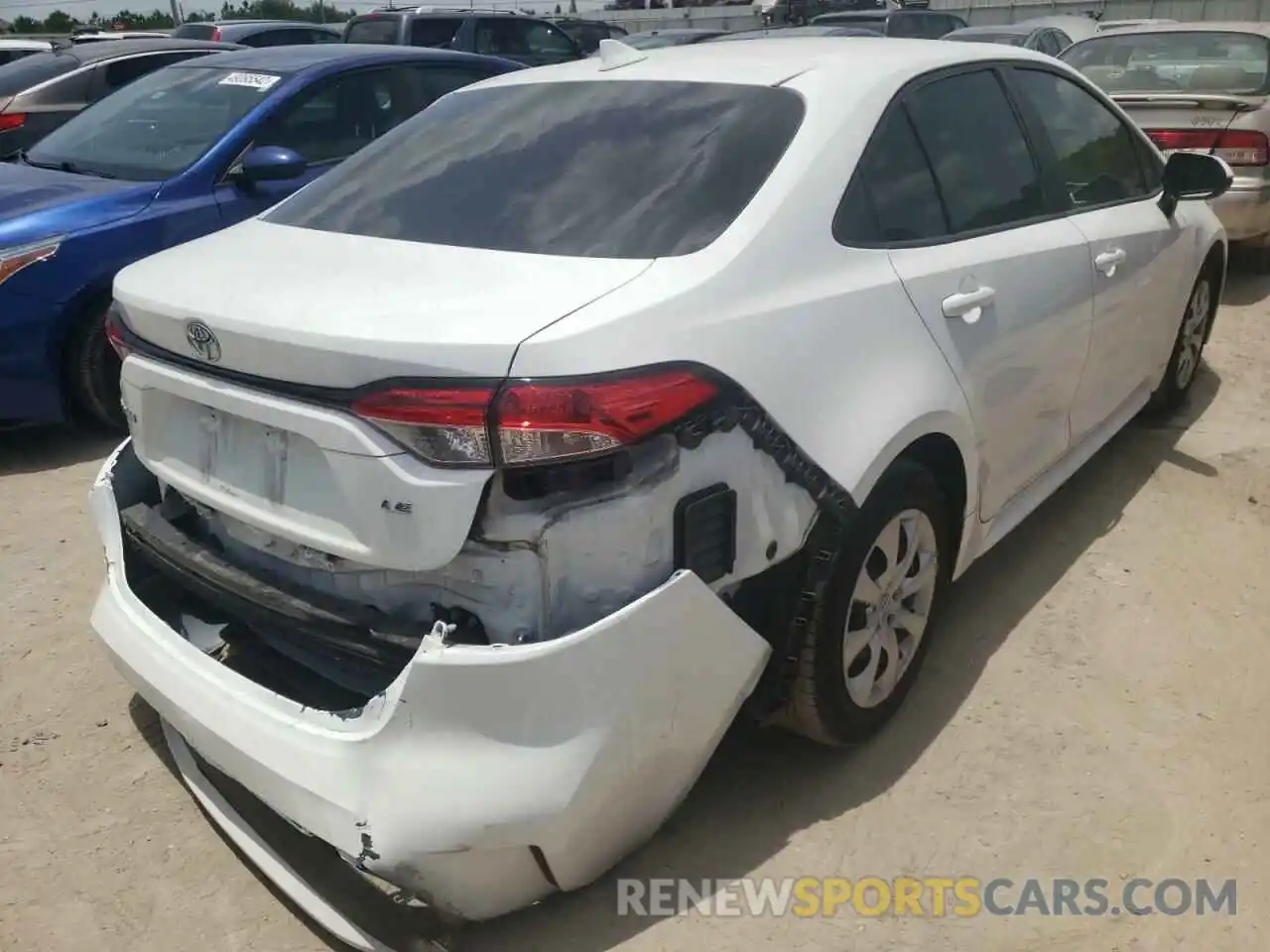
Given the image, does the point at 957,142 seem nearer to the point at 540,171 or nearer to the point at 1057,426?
the point at 1057,426

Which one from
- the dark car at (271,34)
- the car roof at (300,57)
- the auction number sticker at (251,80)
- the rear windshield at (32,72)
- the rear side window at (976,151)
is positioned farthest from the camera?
the dark car at (271,34)

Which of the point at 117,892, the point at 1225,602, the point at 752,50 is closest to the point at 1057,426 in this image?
the point at 1225,602

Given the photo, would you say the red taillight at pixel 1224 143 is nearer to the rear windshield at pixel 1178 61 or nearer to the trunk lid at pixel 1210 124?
the trunk lid at pixel 1210 124

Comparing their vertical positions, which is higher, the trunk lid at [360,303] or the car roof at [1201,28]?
the car roof at [1201,28]

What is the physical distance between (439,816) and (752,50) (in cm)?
220

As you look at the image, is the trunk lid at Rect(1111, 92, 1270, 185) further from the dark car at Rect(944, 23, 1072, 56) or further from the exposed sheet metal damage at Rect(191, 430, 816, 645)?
the dark car at Rect(944, 23, 1072, 56)

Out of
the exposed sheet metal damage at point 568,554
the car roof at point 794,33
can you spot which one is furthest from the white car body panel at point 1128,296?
the exposed sheet metal damage at point 568,554

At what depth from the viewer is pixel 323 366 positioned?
1.99 metres

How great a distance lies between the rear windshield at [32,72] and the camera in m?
8.95

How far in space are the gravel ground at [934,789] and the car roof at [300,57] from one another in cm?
297

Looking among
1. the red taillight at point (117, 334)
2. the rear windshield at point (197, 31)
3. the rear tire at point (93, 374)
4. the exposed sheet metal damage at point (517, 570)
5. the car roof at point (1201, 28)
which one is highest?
the car roof at point (1201, 28)

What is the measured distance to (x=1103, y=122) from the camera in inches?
152

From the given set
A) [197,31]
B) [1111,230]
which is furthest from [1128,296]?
[197,31]

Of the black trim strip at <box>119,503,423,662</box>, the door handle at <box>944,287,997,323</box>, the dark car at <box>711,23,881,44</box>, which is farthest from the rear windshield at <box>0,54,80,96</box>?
the door handle at <box>944,287,997,323</box>
